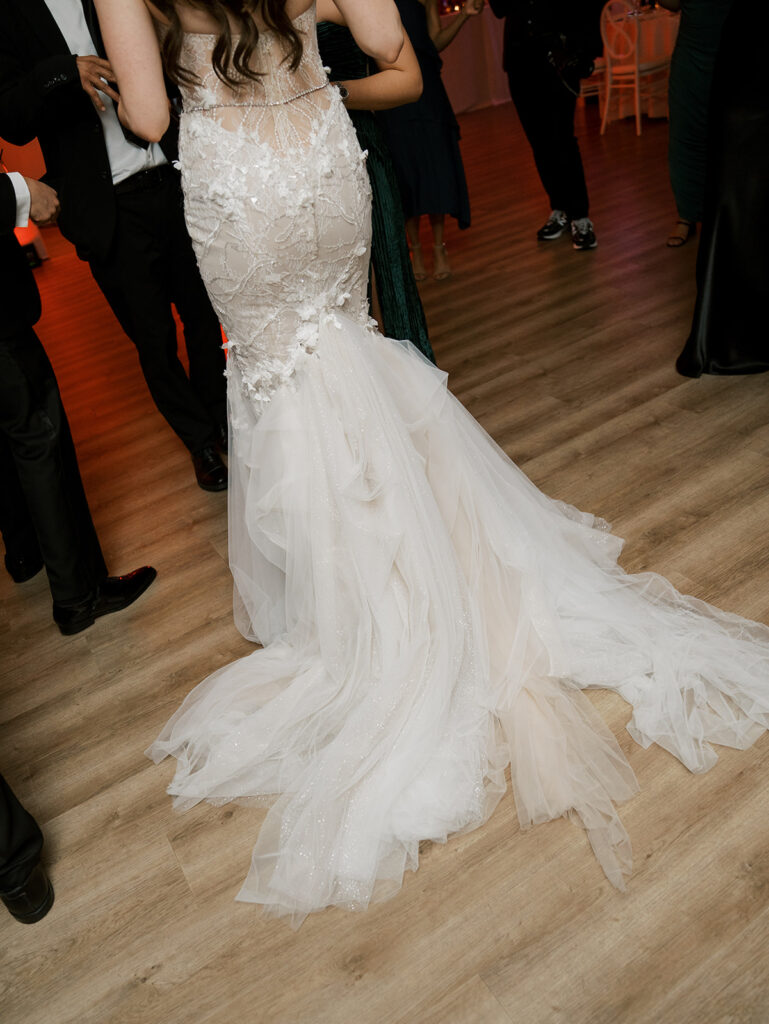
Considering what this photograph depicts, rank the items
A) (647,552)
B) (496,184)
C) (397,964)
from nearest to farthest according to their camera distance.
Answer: (397,964), (647,552), (496,184)

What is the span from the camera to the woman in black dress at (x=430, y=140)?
4.19 metres

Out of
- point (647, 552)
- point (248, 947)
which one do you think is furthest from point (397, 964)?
point (647, 552)

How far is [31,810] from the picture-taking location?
6.20ft

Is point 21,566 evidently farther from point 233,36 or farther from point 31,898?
point 233,36

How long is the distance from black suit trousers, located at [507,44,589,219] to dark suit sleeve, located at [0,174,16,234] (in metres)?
3.32

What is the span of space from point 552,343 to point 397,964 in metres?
2.80

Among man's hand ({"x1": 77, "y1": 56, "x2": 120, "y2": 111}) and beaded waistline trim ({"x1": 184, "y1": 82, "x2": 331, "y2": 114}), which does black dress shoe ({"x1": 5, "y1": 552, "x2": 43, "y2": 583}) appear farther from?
beaded waistline trim ({"x1": 184, "y1": 82, "x2": 331, "y2": 114})

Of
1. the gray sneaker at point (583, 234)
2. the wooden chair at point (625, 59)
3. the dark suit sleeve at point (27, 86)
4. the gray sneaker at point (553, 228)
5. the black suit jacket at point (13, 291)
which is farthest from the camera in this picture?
the wooden chair at point (625, 59)

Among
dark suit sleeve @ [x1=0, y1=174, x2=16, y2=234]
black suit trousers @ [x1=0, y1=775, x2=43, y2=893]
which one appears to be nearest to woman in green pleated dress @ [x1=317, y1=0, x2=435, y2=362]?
dark suit sleeve @ [x1=0, y1=174, x2=16, y2=234]

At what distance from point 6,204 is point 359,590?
1228 mm

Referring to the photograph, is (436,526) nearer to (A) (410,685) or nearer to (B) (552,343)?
(A) (410,685)

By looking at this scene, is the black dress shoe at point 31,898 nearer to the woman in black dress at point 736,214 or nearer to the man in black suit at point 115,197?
the man in black suit at point 115,197

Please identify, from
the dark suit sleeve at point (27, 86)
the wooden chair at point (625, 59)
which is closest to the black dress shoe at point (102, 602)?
the dark suit sleeve at point (27, 86)

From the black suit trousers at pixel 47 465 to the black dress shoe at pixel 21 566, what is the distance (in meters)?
0.43
